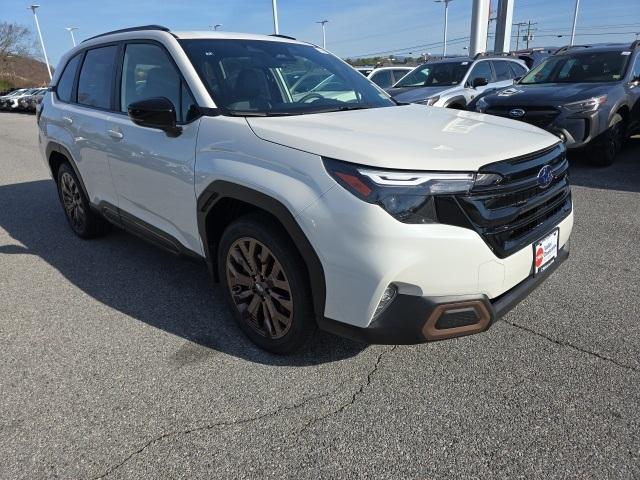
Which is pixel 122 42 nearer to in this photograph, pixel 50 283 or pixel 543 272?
pixel 50 283

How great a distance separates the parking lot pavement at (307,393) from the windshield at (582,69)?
193 inches

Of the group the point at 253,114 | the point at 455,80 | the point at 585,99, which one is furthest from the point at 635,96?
the point at 253,114

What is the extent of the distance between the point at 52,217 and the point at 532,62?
13.0 m

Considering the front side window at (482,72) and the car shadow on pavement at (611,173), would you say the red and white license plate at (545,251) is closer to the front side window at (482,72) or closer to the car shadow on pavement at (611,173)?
the car shadow on pavement at (611,173)

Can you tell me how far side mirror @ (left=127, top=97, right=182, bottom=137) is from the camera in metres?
2.81

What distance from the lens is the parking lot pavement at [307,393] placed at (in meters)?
2.12

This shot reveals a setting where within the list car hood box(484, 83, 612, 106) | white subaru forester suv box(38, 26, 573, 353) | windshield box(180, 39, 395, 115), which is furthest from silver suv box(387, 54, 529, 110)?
white subaru forester suv box(38, 26, 573, 353)

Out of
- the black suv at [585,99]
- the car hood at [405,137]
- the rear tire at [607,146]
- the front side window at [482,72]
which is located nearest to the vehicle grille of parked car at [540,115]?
the black suv at [585,99]

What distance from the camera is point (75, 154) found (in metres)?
4.36

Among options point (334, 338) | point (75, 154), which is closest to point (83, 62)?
point (75, 154)

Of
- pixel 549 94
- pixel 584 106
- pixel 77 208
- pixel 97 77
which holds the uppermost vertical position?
pixel 97 77

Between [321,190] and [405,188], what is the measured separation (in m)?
0.37

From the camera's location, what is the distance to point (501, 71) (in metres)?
10.8

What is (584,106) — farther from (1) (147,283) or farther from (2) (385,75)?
(2) (385,75)
